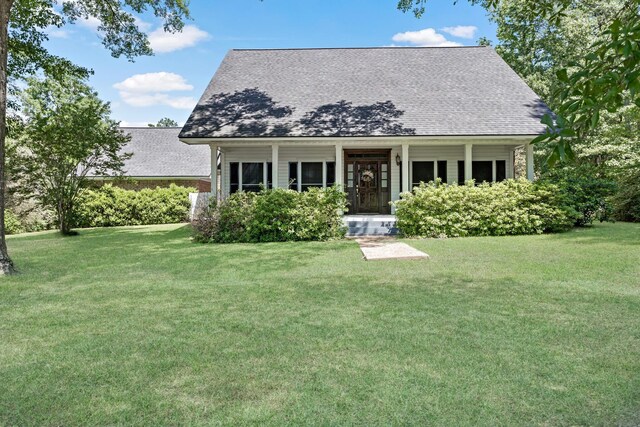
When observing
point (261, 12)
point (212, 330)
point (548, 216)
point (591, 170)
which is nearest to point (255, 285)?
point (212, 330)

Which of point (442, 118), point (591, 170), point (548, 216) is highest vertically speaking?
point (442, 118)

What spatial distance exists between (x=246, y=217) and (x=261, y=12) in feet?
34.4

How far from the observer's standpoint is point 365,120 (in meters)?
13.8

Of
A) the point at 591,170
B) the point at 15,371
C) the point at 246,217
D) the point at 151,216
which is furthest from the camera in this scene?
the point at 151,216

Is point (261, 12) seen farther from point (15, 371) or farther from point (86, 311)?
point (15, 371)

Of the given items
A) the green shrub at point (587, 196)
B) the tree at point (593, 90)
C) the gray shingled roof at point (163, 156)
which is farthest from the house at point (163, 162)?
the tree at point (593, 90)

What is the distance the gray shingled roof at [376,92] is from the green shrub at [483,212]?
224 cm

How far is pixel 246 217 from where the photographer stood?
38.2ft

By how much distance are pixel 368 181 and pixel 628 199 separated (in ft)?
30.5

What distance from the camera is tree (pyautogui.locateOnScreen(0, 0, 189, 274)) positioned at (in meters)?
12.4

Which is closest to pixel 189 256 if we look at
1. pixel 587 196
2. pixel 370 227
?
pixel 370 227

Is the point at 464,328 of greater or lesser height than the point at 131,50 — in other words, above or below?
below

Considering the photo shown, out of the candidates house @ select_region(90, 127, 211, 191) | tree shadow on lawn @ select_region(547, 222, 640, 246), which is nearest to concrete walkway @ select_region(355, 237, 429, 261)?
tree shadow on lawn @ select_region(547, 222, 640, 246)

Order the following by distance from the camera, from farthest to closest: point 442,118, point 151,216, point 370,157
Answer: point 151,216 → point 370,157 → point 442,118
